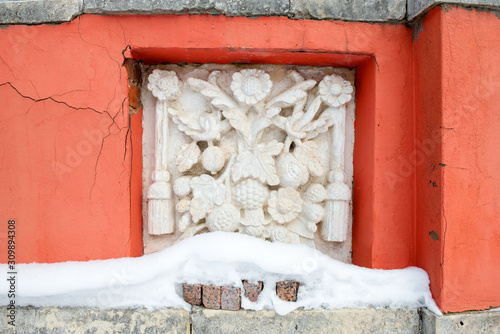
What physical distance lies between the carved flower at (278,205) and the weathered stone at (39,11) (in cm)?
145

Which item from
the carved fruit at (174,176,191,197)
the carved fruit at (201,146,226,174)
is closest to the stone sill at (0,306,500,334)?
the carved fruit at (174,176,191,197)

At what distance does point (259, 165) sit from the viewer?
196cm

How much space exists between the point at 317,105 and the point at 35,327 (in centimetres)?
192

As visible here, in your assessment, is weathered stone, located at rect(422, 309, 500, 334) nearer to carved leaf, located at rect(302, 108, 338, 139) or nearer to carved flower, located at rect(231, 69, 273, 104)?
carved leaf, located at rect(302, 108, 338, 139)

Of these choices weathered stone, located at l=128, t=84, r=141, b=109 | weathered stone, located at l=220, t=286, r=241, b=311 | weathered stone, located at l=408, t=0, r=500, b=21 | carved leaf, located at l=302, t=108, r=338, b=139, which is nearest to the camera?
weathered stone, located at l=408, t=0, r=500, b=21

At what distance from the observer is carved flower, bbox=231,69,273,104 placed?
1.94 metres

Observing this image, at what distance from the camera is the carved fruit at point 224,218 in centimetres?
194

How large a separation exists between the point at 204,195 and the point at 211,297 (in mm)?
552

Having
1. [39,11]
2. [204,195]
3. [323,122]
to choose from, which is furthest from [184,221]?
[39,11]

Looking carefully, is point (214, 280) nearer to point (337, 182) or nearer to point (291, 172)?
point (291, 172)

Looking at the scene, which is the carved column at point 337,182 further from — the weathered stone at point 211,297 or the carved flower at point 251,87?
the weathered stone at point 211,297

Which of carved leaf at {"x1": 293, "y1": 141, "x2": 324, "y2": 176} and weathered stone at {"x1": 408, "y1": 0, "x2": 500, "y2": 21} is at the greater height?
weathered stone at {"x1": 408, "y1": 0, "x2": 500, "y2": 21}

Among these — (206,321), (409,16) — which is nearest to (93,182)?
(206,321)

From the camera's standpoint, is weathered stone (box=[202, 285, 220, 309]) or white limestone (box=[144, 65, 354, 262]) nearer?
weathered stone (box=[202, 285, 220, 309])
